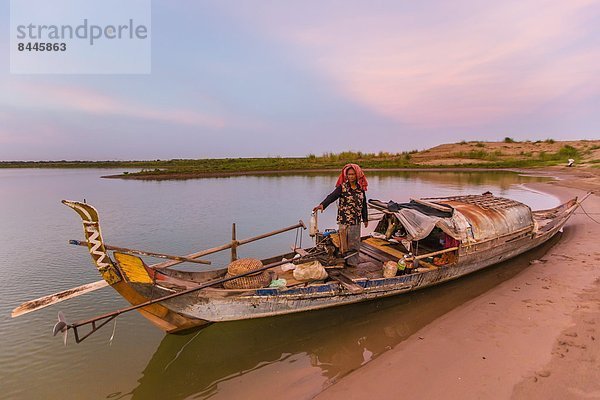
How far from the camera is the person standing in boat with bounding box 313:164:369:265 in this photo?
7117 millimetres

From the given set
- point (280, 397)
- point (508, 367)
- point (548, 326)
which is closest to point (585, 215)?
point (548, 326)

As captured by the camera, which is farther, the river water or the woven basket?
the woven basket

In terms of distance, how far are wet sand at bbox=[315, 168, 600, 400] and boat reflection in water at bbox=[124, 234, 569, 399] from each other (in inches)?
17.8

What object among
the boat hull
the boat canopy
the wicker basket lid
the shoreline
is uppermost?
the shoreline

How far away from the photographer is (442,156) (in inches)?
2256

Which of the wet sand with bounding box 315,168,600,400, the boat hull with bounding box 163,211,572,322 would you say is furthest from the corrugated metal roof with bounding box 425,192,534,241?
the wet sand with bounding box 315,168,600,400

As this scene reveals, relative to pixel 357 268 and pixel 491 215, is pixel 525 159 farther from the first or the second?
pixel 357 268

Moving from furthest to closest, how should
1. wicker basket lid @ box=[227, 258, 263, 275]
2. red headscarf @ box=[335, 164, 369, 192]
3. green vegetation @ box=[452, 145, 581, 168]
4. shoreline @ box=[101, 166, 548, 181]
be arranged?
1. green vegetation @ box=[452, 145, 581, 168]
2. shoreline @ box=[101, 166, 548, 181]
3. red headscarf @ box=[335, 164, 369, 192]
4. wicker basket lid @ box=[227, 258, 263, 275]

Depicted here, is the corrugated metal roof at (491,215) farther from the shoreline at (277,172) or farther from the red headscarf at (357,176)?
the shoreline at (277,172)

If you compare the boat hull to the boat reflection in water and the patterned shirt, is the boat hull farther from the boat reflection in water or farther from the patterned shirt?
the patterned shirt

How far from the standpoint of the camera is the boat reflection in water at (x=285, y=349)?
4.98 m

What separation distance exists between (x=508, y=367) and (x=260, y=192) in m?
23.5

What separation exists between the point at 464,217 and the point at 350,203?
3.54 meters

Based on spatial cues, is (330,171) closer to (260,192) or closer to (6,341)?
(260,192)
